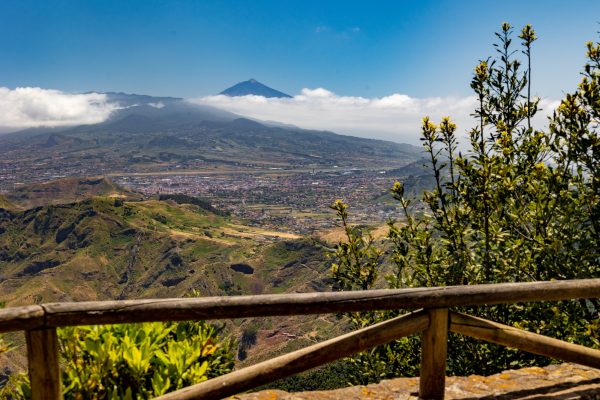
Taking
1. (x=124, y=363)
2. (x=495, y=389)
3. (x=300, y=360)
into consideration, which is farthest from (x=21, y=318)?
(x=495, y=389)

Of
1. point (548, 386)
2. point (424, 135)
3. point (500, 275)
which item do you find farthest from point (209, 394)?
point (424, 135)

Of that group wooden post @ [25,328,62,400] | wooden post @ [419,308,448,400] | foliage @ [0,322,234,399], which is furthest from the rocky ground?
wooden post @ [25,328,62,400]


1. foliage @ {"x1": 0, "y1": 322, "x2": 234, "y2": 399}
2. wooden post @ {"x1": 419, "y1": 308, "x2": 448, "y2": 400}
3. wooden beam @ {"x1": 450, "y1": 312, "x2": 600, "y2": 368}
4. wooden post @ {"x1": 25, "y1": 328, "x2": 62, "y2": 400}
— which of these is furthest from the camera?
wooden beam @ {"x1": 450, "y1": 312, "x2": 600, "y2": 368}

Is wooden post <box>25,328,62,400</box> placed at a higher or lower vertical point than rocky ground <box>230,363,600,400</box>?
higher

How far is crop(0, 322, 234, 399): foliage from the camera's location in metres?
3.34

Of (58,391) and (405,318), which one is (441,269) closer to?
(405,318)

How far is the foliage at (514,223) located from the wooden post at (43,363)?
5998mm

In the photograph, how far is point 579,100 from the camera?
741cm

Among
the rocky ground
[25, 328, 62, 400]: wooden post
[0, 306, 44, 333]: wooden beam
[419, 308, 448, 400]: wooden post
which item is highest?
[0, 306, 44, 333]: wooden beam

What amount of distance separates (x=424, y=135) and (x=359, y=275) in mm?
3015

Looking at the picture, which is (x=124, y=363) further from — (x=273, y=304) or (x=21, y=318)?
(x=273, y=304)

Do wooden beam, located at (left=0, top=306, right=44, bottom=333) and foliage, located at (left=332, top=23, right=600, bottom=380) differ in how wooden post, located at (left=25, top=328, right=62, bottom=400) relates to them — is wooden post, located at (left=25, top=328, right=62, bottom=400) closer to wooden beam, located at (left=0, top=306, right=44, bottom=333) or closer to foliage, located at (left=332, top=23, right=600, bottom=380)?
wooden beam, located at (left=0, top=306, right=44, bottom=333)

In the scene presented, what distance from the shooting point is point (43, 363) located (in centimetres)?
304

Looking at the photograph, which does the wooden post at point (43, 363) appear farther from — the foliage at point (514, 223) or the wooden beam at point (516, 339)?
the foliage at point (514, 223)
